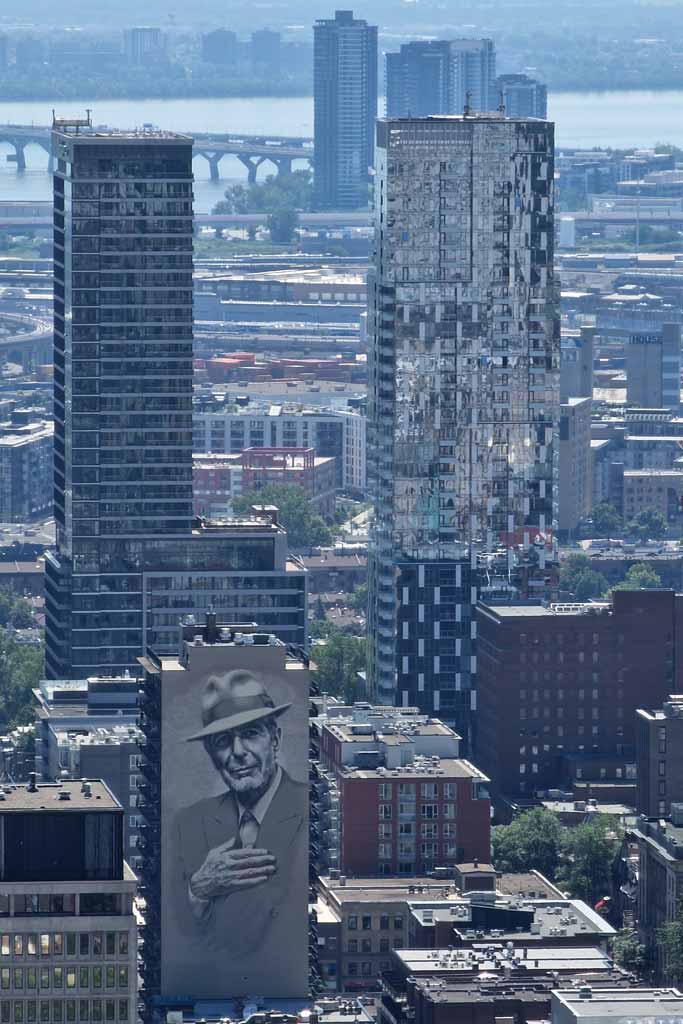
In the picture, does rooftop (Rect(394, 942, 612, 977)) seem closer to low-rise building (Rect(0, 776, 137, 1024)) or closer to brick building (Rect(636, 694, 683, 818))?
low-rise building (Rect(0, 776, 137, 1024))

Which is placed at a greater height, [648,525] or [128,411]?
[128,411]

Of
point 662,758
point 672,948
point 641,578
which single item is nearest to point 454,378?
point 662,758

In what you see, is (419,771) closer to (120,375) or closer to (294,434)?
(120,375)

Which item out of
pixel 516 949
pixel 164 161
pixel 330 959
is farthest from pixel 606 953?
pixel 164 161

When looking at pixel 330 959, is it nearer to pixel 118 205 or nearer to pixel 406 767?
pixel 406 767

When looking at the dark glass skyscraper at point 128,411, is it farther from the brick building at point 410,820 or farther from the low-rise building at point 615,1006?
the low-rise building at point 615,1006

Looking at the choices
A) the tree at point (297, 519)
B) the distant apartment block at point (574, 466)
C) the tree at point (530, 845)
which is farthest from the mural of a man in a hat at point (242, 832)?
the distant apartment block at point (574, 466)
